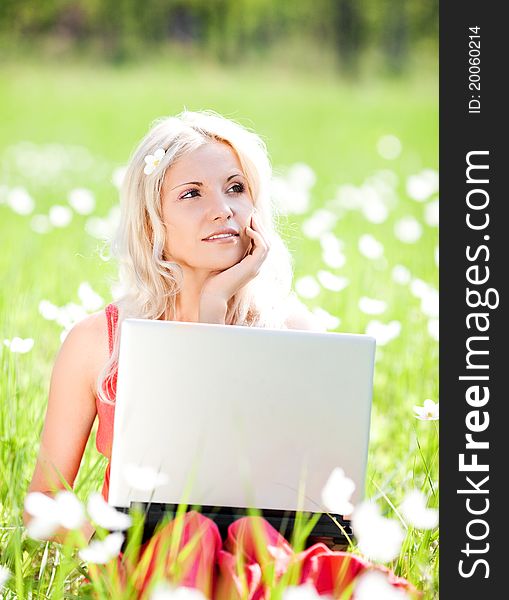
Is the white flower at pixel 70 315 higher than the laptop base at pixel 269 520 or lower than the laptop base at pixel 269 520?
higher

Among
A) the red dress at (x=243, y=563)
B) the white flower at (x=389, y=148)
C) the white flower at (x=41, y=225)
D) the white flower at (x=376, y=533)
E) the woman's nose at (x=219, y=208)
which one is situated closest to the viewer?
the white flower at (x=376, y=533)

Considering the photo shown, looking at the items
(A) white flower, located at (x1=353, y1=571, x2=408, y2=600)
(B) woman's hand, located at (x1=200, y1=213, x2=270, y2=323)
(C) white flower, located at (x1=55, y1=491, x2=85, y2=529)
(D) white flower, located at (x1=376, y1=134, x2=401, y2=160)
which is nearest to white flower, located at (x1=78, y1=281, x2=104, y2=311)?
(B) woman's hand, located at (x1=200, y1=213, x2=270, y2=323)

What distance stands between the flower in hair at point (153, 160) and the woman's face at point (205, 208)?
1.1 inches

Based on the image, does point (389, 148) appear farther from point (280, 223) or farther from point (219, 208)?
point (219, 208)

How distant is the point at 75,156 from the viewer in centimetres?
898

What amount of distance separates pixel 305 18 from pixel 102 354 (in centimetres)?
1869

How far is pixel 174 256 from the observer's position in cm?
206

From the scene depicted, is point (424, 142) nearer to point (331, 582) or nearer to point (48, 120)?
point (48, 120)

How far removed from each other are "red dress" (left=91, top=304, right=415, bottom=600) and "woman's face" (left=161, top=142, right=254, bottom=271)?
60 cm

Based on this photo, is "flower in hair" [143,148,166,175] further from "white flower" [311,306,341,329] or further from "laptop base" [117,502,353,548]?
"laptop base" [117,502,353,548]

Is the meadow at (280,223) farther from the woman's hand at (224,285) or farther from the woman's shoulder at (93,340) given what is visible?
the woman's hand at (224,285)

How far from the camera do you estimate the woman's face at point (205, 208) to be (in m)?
1.99

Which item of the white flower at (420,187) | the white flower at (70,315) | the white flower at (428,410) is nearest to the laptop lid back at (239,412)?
the white flower at (428,410)

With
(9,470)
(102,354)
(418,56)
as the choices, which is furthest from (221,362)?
(418,56)
